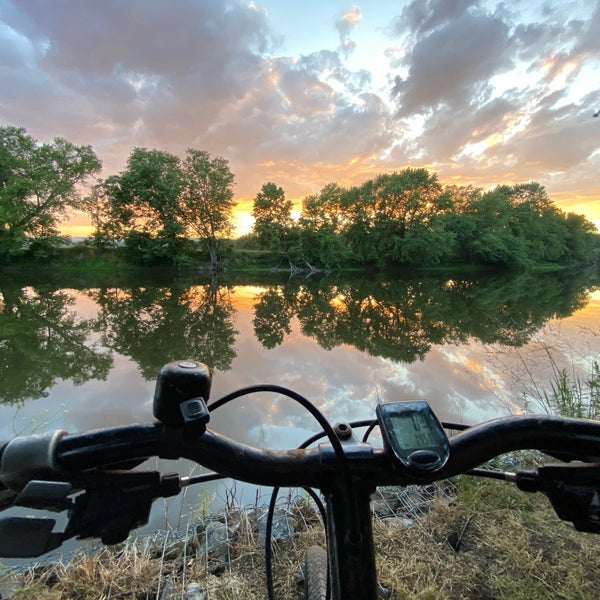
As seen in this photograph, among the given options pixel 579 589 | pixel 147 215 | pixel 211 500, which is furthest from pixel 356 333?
pixel 147 215

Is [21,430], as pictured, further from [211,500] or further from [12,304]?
[12,304]

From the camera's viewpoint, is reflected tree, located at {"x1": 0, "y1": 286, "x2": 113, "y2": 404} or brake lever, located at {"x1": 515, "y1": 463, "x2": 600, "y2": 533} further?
reflected tree, located at {"x1": 0, "y1": 286, "x2": 113, "y2": 404}

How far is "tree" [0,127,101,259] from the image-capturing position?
27562mm

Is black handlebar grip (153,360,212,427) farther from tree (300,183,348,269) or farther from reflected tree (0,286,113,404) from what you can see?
tree (300,183,348,269)

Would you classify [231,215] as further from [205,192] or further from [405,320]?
[405,320]

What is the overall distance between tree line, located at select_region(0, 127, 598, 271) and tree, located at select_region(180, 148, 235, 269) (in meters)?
0.10

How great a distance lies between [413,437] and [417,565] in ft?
5.91

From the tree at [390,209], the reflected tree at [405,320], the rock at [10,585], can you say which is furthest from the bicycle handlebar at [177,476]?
the tree at [390,209]

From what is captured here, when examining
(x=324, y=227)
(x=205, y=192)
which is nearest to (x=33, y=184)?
(x=205, y=192)

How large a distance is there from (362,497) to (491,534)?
81.7 inches

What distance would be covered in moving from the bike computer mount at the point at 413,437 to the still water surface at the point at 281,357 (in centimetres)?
265

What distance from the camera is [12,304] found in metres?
12.8

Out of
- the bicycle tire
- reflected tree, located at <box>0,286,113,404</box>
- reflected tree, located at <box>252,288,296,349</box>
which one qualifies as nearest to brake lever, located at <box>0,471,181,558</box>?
the bicycle tire

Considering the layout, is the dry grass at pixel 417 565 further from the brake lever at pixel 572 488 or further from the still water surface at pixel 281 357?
the brake lever at pixel 572 488
